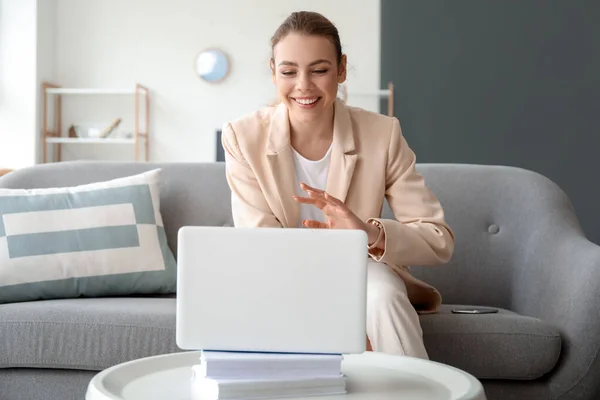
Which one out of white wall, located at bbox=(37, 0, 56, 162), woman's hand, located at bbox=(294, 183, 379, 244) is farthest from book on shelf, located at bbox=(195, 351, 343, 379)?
white wall, located at bbox=(37, 0, 56, 162)

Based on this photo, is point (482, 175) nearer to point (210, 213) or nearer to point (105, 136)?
point (210, 213)

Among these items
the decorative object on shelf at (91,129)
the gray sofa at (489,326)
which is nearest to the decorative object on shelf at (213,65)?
the decorative object on shelf at (91,129)

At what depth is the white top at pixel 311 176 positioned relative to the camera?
199 cm

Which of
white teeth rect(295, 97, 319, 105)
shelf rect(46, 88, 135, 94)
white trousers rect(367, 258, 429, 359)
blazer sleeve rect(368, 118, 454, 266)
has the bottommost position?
white trousers rect(367, 258, 429, 359)

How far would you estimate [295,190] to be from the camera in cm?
198

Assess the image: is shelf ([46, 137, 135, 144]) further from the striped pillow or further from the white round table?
the white round table

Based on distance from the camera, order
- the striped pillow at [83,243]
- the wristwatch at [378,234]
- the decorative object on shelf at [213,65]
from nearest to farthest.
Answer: the wristwatch at [378,234] < the striped pillow at [83,243] < the decorative object on shelf at [213,65]

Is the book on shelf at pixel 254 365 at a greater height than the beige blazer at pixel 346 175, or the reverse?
the beige blazer at pixel 346 175

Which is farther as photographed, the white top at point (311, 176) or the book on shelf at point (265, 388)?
the white top at point (311, 176)

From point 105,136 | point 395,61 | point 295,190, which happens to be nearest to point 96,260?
point 295,190

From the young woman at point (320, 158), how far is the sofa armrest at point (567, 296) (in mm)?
314

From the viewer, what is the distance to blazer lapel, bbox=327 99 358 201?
1.95 m

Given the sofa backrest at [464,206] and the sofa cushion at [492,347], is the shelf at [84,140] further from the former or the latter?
the sofa cushion at [492,347]

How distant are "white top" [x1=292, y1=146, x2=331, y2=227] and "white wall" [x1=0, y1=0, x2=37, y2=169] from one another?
223 inches
